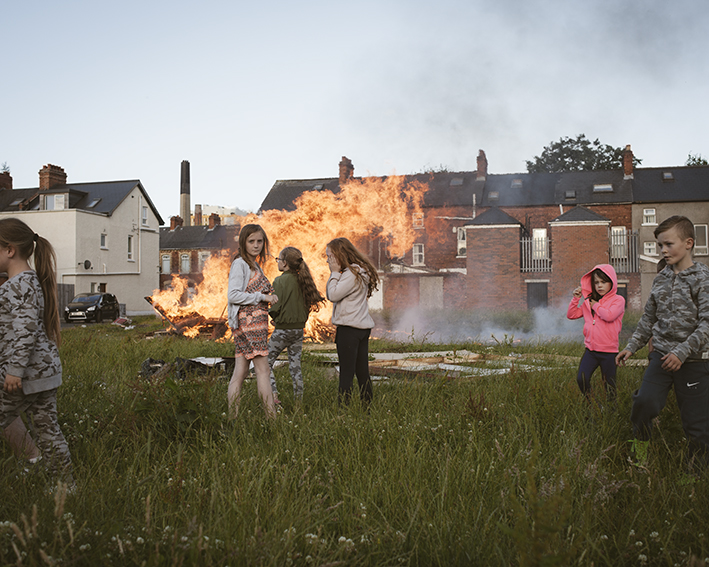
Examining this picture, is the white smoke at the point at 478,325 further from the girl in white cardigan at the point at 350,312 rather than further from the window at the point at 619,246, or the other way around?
the window at the point at 619,246

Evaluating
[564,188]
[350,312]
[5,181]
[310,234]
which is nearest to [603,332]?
[350,312]

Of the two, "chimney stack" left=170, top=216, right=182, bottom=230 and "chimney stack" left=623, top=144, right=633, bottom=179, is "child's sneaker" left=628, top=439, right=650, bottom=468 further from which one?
"chimney stack" left=170, top=216, right=182, bottom=230

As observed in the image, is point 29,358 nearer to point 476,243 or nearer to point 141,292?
point 476,243

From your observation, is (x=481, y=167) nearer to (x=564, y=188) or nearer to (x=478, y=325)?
(x=564, y=188)

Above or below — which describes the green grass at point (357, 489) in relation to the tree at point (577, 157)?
below

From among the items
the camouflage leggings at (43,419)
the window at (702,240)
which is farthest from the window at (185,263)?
the camouflage leggings at (43,419)

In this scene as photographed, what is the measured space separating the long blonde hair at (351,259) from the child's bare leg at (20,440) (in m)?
3.15

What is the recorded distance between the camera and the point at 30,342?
3404mm

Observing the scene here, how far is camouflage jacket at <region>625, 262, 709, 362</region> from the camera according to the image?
3.71 m

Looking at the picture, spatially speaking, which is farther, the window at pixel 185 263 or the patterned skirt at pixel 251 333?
the window at pixel 185 263

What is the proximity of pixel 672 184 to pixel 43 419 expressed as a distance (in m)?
44.0

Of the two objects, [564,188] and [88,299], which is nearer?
[88,299]

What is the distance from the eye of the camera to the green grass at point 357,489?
7.32 feet

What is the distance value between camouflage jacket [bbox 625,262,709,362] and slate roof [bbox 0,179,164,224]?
42.7 m
